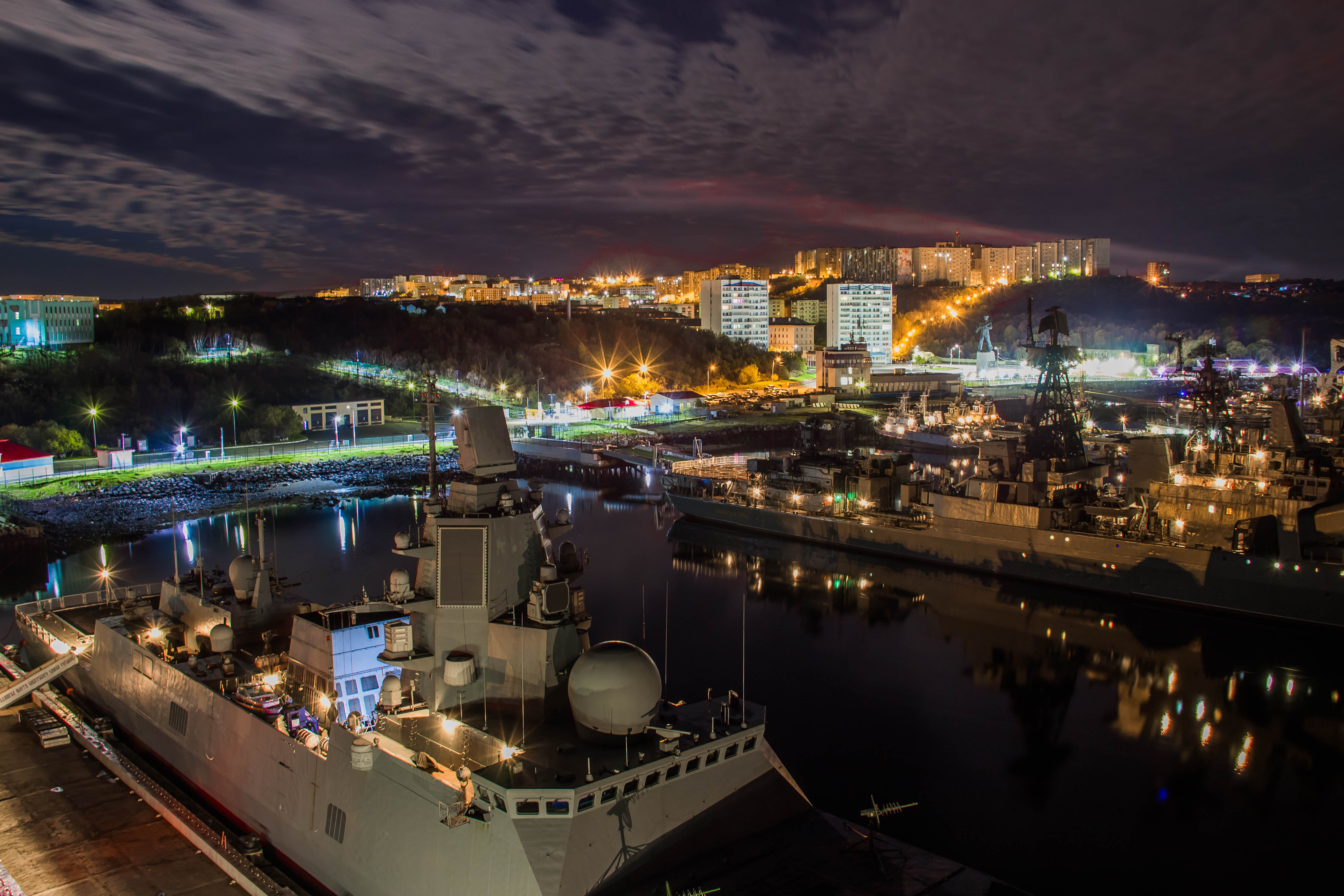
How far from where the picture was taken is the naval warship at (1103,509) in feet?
66.2

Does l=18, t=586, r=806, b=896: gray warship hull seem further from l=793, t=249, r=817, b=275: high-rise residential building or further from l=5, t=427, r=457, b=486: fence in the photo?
l=793, t=249, r=817, b=275: high-rise residential building

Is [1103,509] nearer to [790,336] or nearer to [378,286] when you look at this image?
[790,336]

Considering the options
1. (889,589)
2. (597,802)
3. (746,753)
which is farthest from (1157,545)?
(597,802)

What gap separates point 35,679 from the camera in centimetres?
1268

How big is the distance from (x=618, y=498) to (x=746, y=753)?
98.4 ft

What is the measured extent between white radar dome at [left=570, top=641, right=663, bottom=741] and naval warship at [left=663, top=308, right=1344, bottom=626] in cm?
1896

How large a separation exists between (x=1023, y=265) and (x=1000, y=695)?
132 meters

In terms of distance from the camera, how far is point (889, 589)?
2358 centimetres

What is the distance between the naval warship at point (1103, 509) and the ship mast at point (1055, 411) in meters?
0.10

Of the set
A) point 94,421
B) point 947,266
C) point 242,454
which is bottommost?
point 242,454

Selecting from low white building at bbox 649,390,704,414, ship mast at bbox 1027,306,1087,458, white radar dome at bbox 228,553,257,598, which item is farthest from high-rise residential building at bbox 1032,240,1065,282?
white radar dome at bbox 228,553,257,598

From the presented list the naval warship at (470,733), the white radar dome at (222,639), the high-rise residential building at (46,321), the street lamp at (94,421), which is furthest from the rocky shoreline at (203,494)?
the high-rise residential building at (46,321)

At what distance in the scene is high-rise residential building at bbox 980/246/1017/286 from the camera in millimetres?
132375

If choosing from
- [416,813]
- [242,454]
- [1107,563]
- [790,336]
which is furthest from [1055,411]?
[790,336]
